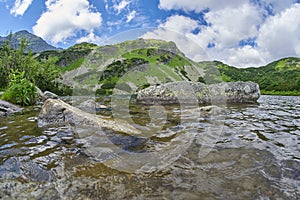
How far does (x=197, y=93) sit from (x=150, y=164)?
567 inches

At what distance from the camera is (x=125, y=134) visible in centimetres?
695

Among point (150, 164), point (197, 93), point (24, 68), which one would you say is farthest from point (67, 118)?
point (24, 68)

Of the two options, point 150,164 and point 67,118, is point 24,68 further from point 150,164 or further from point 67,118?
point 150,164

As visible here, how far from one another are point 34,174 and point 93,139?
96.6 inches

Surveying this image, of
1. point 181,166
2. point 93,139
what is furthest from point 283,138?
point 93,139

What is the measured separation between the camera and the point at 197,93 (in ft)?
59.6

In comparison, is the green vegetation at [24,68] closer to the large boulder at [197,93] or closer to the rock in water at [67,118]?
the large boulder at [197,93]

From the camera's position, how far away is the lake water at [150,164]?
11.1 ft

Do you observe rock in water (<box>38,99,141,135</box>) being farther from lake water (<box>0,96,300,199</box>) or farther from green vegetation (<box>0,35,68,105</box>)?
green vegetation (<box>0,35,68,105</box>)

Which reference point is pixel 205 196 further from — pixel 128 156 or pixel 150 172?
pixel 128 156

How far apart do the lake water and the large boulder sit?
1030cm

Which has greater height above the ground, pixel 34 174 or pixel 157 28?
pixel 157 28

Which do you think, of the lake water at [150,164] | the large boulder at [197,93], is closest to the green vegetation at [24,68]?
the large boulder at [197,93]

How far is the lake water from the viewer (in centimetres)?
340
